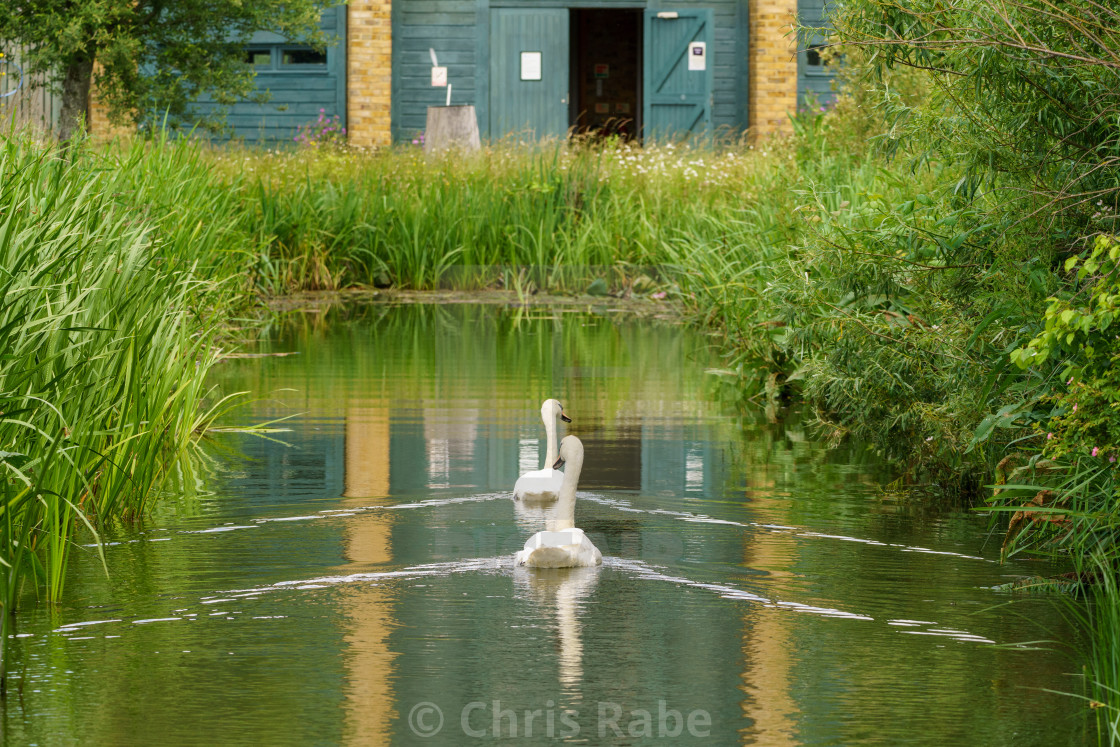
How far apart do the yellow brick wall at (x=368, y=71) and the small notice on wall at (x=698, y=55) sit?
14.8ft

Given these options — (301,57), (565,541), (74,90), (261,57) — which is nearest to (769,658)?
(565,541)

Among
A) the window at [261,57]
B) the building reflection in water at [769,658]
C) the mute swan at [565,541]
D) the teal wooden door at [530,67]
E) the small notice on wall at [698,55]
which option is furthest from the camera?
the small notice on wall at [698,55]

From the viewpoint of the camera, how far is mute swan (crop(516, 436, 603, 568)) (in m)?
5.43

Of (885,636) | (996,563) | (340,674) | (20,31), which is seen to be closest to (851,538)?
(996,563)

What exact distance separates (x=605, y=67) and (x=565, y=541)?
24560mm

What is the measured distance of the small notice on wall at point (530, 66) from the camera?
24.3 metres

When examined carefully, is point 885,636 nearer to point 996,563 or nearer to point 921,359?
point 996,563

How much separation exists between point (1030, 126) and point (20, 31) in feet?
40.4

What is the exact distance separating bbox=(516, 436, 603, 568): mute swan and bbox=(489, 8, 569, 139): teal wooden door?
750 inches

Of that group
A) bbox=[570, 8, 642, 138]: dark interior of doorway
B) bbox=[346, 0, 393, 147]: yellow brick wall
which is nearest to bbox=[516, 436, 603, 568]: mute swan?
bbox=[346, 0, 393, 147]: yellow brick wall

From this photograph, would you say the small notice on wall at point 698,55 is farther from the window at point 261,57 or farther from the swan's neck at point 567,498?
the swan's neck at point 567,498

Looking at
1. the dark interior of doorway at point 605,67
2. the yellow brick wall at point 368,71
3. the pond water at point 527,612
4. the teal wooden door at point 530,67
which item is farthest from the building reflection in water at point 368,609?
the dark interior of doorway at point 605,67

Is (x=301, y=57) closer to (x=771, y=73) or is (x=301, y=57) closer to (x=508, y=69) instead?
(x=508, y=69)

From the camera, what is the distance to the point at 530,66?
24.3m
